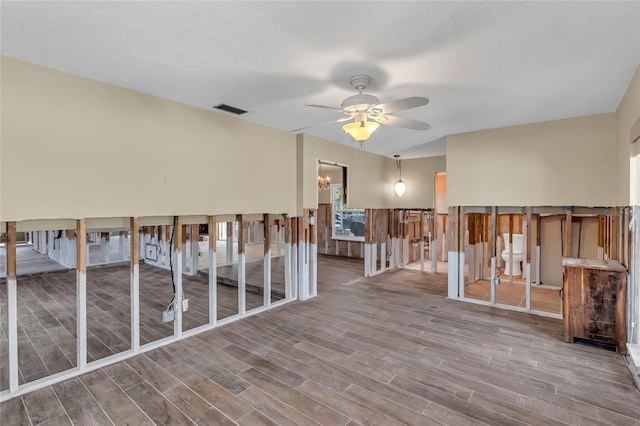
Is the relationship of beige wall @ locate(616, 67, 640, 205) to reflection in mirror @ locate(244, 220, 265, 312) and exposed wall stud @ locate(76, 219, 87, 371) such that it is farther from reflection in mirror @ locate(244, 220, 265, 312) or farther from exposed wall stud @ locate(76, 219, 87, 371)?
exposed wall stud @ locate(76, 219, 87, 371)

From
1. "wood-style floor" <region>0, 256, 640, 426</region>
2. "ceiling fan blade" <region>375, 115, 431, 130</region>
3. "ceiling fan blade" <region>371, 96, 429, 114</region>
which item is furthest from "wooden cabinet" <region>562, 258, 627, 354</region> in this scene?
"ceiling fan blade" <region>371, 96, 429, 114</region>

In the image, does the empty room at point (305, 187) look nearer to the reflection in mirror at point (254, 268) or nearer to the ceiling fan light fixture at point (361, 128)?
the ceiling fan light fixture at point (361, 128)

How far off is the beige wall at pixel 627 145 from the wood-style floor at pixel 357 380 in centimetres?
159

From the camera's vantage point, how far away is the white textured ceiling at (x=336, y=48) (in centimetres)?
186

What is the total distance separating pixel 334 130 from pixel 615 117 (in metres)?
3.39

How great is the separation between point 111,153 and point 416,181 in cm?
583

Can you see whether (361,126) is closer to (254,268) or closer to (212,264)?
(212,264)

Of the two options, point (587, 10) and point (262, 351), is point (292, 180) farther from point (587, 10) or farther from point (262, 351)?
point (587, 10)

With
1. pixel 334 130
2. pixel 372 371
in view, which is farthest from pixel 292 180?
pixel 372 371

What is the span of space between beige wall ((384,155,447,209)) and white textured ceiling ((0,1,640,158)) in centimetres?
346

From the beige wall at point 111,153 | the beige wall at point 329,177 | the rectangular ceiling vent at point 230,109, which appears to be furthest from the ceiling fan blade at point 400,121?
the beige wall at point 329,177

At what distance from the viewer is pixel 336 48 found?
2268 millimetres

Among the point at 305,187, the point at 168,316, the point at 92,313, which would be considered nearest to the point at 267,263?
the point at 305,187

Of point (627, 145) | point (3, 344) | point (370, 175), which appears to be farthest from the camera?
point (370, 175)
